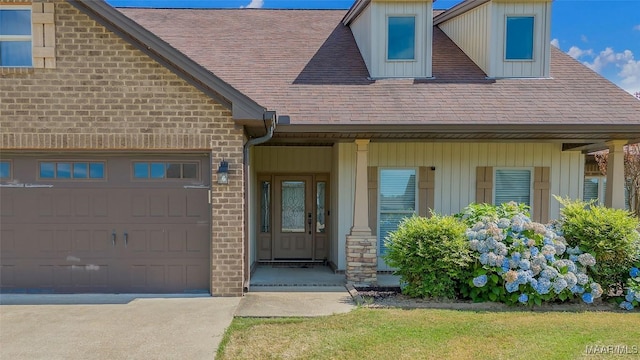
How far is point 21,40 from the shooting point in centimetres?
640

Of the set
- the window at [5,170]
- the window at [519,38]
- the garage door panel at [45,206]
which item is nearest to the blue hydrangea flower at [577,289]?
the window at [519,38]

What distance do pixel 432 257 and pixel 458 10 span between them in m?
6.76

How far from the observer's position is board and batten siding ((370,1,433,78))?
29.4 ft

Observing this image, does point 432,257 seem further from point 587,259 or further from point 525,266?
point 587,259

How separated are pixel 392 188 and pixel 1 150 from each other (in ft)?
22.1

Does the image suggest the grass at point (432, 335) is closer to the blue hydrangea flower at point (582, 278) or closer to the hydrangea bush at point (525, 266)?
the hydrangea bush at point (525, 266)

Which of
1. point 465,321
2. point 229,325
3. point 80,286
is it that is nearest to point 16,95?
point 80,286

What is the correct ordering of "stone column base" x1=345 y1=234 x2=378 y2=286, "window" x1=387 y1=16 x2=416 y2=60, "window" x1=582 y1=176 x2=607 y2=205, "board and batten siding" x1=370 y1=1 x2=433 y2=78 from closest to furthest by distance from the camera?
"stone column base" x1=345 y1=234 x2=378 y2=286
"board and batten siding" x1=370 y1=1 x2=433 y2=78
"window" x1=387 y1=16 x2=416 y2=60
"window" x1=582 y1=176 x2=607 y2=205

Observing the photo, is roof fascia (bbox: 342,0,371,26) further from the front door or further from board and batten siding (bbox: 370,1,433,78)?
the front door

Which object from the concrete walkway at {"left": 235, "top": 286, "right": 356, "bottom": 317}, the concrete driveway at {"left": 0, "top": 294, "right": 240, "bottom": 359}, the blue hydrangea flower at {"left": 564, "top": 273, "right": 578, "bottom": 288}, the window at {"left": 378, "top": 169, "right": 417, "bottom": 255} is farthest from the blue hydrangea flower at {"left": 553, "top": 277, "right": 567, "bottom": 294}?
the concrete driveway at {"left": 0, "top": 294, "right": 240, "bottom": 359}

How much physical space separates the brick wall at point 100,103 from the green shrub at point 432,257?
325 cm

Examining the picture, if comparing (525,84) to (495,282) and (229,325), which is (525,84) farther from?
(229,325)

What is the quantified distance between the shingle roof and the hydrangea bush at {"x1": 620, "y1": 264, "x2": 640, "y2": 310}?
2537 mm

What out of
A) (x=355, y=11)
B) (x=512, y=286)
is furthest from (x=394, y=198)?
(x=355, y=11)
